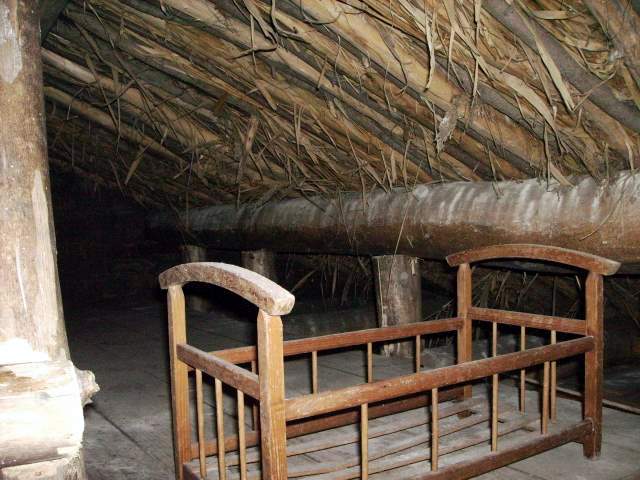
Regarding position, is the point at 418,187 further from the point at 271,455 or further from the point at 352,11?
the point at 271,455

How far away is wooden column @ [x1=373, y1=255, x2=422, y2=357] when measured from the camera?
148 inches

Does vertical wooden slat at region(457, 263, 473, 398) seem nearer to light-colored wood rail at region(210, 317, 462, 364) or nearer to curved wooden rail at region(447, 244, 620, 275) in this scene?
light-colored wood rail at region(210, 317, 462, 364)

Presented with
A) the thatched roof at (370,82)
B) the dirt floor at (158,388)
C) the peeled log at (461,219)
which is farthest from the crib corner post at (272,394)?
the peeled log at (461,219)

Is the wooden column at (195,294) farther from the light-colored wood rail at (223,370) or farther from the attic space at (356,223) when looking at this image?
the light-colored wood rail at (223,370)

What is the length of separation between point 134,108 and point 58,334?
269 cm

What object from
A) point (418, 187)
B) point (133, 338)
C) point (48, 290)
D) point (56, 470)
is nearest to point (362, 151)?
point (418, 187)

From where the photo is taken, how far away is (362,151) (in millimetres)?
3289

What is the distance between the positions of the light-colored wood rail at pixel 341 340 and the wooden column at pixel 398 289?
1.07 metres

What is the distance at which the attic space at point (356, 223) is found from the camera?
1716 millimetres

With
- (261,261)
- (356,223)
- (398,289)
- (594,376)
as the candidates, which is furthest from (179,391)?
(261,261)

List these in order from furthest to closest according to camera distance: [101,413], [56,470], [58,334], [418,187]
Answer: [418,187]
[101,413]
[58,334]
[56,470]

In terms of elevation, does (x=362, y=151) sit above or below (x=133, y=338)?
above

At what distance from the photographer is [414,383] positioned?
166cm

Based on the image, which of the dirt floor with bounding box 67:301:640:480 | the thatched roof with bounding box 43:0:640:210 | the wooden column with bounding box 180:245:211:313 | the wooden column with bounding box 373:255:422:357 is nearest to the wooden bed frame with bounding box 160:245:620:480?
the dirt floor with bounding box 67:301:640:480
